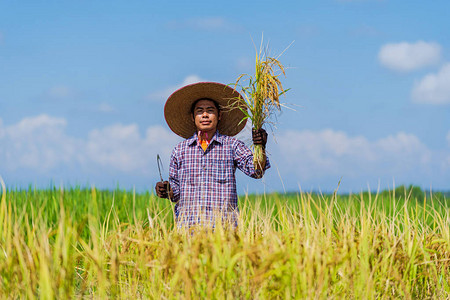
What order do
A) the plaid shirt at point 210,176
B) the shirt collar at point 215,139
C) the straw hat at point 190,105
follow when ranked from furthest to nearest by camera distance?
the straw hat at point 190,105 → the shirt collar at point 215,139 → the plaid shirt at point 210,176

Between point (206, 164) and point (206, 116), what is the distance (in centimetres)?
43

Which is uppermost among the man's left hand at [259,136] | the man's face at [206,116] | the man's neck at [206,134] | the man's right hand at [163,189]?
the man's face at [206,116]

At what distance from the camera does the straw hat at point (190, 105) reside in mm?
4094

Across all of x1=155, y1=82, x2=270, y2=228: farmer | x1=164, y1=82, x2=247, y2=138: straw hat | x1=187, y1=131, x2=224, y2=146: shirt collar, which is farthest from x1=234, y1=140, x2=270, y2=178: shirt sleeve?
x1=164, y1=82, x2=247, y2=138: straw hat

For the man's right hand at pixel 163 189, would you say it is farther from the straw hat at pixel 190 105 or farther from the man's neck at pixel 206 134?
the straw hat at pixel 190 105

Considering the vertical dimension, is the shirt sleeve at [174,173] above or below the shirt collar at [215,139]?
below

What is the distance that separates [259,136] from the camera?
358cm

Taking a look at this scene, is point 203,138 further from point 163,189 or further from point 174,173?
point 163,189

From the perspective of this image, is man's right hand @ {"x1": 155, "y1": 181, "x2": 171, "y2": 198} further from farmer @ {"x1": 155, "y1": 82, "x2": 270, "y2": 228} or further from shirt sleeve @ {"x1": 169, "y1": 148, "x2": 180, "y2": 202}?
shirt sleeve @ {"x1": 169, "y1": 148, "x2": 180, "y2": 202}

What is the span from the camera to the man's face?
400 centimetres

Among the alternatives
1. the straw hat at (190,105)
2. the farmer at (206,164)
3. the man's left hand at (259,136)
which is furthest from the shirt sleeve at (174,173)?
the man's left hand at (259,136)

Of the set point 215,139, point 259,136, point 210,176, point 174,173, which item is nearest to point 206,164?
point 210,176

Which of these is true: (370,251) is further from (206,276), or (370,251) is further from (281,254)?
(206,276)

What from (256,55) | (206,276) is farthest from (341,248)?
(256,55)
